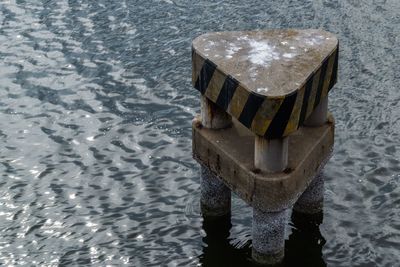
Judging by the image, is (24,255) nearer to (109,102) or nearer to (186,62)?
(109,102)

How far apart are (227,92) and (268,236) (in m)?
2.80

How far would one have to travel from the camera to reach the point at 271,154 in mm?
11078

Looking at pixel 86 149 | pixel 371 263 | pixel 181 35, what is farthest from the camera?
pixel 181 35

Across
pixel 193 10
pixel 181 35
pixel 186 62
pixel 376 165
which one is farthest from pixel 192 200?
pixel 193 10

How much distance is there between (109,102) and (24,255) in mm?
6311

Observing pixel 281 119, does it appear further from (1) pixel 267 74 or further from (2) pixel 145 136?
(2) pixel 145 136

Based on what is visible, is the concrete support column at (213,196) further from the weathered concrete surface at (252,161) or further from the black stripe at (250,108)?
the black stripe at (250,108)

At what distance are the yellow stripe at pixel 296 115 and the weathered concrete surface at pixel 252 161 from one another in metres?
0.95

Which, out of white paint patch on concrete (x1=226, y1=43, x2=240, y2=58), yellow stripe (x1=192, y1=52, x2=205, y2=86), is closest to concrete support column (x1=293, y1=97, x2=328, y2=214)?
white paint patch on concrete (x1=226, y1=43, x2=240, y2=58)

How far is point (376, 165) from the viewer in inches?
599

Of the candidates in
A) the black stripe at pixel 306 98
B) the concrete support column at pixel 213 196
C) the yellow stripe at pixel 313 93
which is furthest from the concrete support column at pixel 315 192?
the concrete support column at pixel 213 196

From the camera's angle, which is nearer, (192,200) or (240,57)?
(240,57)

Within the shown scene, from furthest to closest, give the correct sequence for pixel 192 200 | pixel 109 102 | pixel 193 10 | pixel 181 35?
pixel 193 10, pixel 181 35, pixel 109 102, pixel 192 200

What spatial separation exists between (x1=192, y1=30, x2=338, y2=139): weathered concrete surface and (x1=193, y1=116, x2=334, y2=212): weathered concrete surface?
0.84 m
